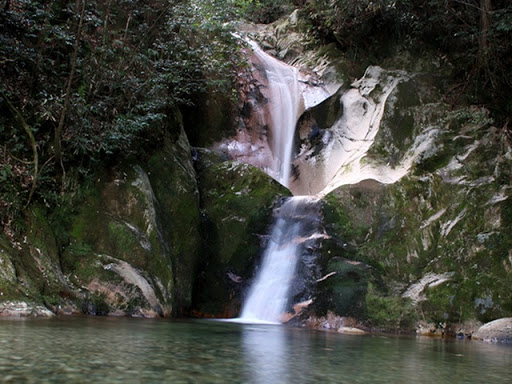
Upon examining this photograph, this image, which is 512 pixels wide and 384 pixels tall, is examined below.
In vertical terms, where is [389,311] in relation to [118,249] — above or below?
below

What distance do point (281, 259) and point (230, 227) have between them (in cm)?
133

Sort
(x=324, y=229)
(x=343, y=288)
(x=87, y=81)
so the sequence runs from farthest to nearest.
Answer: (x=324, y=229) → (x=343, y=288) → (x=87, y=81)

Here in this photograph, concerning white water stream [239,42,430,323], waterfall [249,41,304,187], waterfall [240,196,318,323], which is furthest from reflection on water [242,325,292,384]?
waterfall [249,41,304,187]

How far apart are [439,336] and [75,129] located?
7.34 metres

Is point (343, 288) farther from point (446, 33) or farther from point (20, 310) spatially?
point (446, 33)

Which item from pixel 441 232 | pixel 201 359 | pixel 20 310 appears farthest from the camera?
pixel 441 232

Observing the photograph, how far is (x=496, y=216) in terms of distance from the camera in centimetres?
978

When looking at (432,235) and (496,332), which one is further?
(432,235)

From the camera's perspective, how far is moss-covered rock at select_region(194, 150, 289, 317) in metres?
9.88

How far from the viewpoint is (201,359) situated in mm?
3598

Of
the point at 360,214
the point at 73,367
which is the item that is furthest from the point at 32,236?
the point at 360,214

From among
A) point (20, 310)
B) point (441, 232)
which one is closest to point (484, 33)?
point (441, 232)

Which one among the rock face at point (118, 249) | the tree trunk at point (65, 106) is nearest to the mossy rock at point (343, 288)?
the rock face at point (118, 249)

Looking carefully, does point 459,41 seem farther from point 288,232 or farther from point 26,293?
point 26,293
